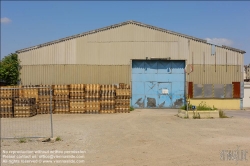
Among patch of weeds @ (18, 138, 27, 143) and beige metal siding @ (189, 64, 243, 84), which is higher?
beige metal siding @ (189, 64, 243, 84)

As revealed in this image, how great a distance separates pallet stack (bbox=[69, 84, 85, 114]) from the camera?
21.7 metres

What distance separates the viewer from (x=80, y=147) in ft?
31.7

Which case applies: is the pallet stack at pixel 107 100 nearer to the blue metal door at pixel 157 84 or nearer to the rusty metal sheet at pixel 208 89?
the blue metal door at pixel 157 84

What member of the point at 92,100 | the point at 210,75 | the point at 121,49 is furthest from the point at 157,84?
the point at 92,100

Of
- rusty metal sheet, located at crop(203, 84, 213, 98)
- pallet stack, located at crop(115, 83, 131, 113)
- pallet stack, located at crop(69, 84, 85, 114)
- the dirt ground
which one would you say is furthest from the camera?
rusty metal sheet, located at crop(203, 84, 213, 98)

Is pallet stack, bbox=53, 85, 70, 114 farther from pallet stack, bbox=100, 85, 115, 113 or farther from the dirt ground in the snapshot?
the dirt ground

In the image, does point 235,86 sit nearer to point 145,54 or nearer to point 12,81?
point 145,54

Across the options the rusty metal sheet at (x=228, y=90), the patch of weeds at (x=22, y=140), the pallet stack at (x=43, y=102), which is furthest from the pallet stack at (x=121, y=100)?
the patch of weeds at (x=22, y=140)

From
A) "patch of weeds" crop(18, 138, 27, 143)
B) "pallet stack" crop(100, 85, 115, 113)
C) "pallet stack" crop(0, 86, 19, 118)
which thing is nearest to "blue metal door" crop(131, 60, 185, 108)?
"pallet stack" crop(100, 85, 115, 113)

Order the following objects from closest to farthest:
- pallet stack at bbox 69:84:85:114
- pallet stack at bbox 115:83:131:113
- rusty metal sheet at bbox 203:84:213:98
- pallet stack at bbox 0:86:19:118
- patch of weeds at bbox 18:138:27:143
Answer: patch of weeds at bbox 18:138:27:143
pallet stack at bbox 0:86:19:118
pallet stack at bbox 69:84:85:114
pallet stack at bbox 115:83:131:113
rusty metal sheet at bbox 203:84:213:98

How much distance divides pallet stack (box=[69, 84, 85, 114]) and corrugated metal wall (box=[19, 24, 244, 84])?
3.58 meters

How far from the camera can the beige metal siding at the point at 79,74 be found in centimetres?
2531

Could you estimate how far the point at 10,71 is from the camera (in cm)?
2559

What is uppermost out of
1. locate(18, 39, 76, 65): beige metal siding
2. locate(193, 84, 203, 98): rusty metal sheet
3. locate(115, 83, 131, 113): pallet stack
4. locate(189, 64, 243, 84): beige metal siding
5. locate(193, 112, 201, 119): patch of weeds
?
locate(18, 39, 76, 65): beige metal siding
